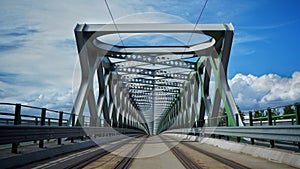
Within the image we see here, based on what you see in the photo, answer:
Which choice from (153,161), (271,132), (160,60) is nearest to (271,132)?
(271,132)

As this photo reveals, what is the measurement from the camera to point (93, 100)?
74.8 feet

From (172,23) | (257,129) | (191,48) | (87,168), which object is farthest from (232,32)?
(87,168)

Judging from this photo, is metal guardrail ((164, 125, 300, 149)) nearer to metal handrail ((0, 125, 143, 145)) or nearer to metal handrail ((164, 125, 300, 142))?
metal handrail ((164, 125, 300, 142))

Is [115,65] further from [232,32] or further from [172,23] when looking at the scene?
[232,32]

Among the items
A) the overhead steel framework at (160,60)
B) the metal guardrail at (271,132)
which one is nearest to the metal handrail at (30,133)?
the overhead steel framework at (160,60)

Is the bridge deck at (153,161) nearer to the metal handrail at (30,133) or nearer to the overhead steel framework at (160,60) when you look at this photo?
the metal handrail at (30,133)

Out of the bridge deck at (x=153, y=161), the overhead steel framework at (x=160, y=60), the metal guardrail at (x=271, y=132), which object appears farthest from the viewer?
the overhead steel framework at (x=160, y=60)

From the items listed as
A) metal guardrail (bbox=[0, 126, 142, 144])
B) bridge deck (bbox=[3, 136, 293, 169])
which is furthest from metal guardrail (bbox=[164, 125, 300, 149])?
metal guardrail (bbox=[0, 126, 142, 144])

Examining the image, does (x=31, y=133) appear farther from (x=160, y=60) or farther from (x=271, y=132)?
(x=160, y=60)

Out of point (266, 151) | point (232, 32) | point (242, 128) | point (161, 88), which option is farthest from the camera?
point (161, 88)

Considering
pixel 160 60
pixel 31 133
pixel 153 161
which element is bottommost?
pixel 153 161

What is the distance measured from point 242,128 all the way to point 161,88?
3643 cm

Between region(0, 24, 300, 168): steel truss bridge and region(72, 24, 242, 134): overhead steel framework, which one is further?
region(72, 24, 242, 134): overhead steel framework

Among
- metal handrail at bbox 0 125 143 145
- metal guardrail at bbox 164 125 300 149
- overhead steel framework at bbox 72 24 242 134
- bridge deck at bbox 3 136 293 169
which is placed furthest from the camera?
overhead steel framework at bbox 72 24 242 134
